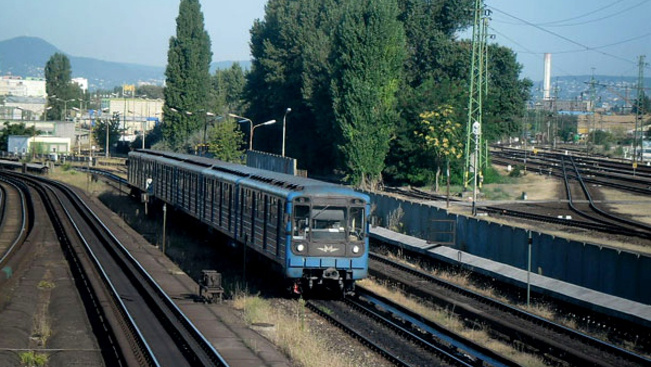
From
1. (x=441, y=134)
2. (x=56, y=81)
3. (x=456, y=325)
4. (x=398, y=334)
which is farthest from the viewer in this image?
(x=56, y=81)

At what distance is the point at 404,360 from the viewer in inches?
600

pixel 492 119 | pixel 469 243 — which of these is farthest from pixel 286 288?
pixel 492 119

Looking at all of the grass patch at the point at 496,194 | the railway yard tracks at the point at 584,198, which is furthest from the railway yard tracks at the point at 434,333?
the grass patch at the point at 496,194

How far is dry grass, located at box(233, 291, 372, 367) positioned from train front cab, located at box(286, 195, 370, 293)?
1.09 meters

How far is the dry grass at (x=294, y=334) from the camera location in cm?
1512

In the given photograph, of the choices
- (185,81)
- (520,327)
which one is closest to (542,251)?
(520,327)

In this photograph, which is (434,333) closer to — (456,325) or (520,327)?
(456,325)

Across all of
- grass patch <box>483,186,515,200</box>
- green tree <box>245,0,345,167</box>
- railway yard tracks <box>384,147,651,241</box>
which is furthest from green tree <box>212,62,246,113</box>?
grass patch <box>483,186,515,200</box>

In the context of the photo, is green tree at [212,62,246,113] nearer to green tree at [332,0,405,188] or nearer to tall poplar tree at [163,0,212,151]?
tall poplar tree at [163,0,212,151]

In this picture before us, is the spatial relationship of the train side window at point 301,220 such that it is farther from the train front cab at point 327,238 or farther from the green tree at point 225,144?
the green tree at point 225,144

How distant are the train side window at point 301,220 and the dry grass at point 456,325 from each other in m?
3.30

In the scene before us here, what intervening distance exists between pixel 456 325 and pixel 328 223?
406 cm

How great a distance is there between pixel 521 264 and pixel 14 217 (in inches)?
1186

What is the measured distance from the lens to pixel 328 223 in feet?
66.8
